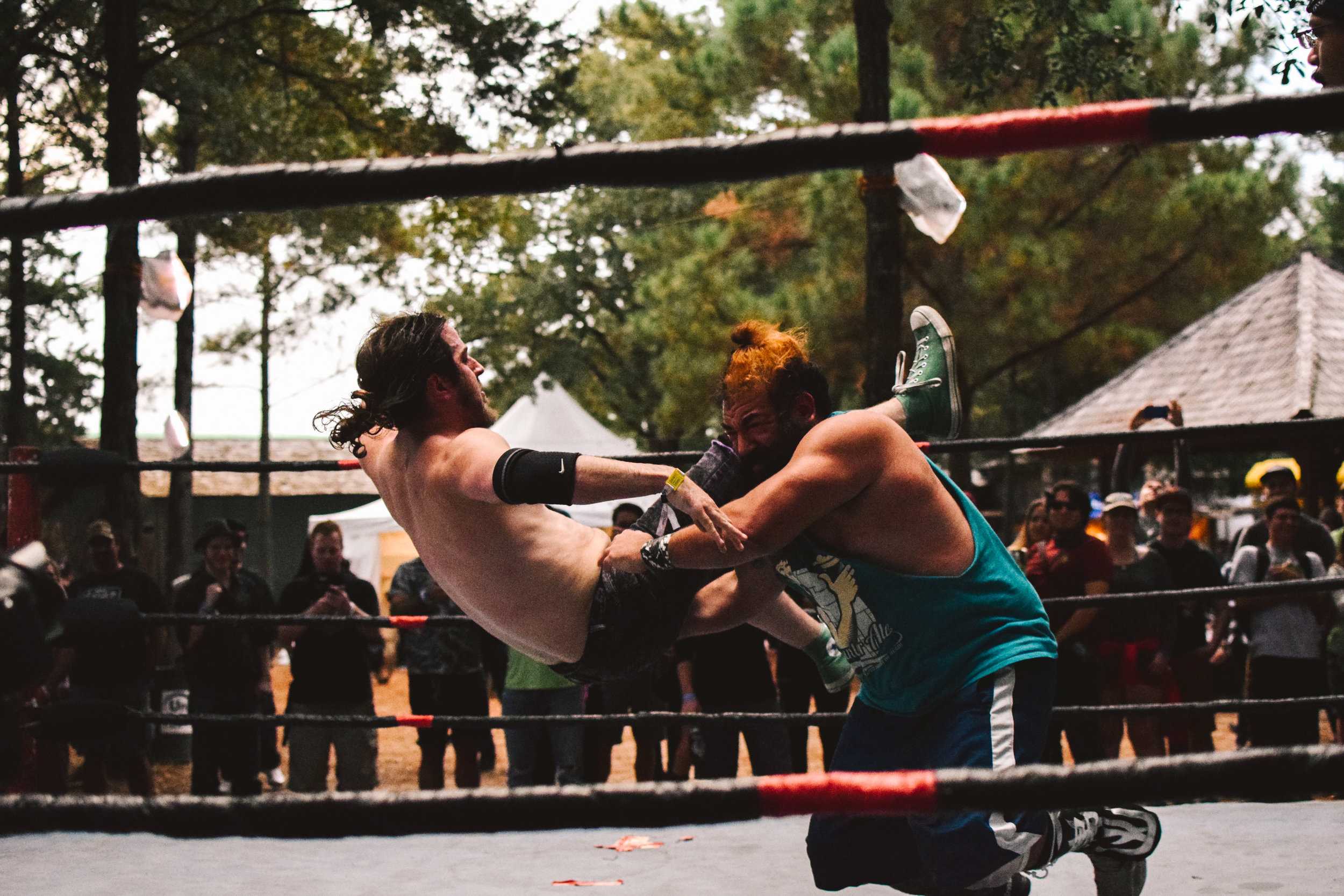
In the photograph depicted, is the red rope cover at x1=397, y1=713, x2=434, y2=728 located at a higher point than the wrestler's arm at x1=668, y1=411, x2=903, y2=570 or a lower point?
lower

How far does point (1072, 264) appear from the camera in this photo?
16359 millimetres

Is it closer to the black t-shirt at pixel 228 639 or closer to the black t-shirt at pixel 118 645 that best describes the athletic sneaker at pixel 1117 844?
the black t-shirt at pixel 118 645

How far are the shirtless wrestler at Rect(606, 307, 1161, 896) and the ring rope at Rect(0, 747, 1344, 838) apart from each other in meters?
1.21

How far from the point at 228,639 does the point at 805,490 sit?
4.38 metres

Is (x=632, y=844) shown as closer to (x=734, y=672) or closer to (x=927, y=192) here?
(x=734, y=672)

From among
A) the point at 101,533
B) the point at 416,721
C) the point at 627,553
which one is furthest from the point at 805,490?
the point at 101,533

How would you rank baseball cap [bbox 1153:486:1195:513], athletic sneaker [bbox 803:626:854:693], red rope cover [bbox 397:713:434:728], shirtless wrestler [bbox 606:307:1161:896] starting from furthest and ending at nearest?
baseball cap [bbox 1153:486:1195:513]
red rope cover [bbox 397:713:434:728]
athletic sneaker [bbox 803:626:854:693]
shirtless wrestler [bbox 606:307:1161:896]

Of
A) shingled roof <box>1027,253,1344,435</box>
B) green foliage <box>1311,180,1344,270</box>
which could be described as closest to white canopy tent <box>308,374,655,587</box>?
shingled roof <box>1027,253,1344,435</box>

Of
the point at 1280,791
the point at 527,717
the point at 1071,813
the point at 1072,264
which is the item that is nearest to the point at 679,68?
the point at 1072,264

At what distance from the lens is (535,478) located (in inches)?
92.5

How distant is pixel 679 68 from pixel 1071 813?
16.7 meters

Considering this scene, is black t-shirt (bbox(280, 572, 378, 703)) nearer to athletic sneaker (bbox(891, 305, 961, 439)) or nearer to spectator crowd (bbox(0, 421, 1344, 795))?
spectator crowd (bbox(0, 421, 1344, 795))

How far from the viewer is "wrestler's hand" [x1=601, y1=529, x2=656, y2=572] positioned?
2.62 meters

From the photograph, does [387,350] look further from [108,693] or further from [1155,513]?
[1155,513]
